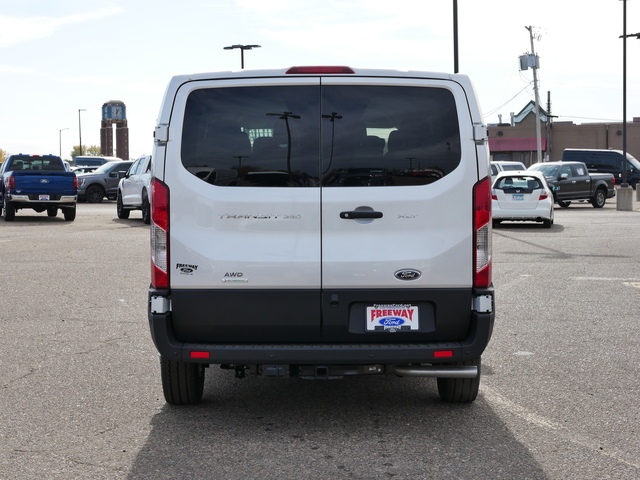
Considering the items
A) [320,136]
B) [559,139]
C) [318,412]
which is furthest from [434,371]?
[559,139]

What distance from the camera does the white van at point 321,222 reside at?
5.07 m

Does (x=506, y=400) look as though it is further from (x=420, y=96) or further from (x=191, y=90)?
(x=191, y=90)

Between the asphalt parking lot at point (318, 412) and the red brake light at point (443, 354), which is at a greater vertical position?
the red brake light at point (443, 354)

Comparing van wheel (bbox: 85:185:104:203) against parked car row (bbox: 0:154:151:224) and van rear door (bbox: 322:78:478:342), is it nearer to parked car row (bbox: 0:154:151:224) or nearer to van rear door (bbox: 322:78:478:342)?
parked car row (bbox: 0:154:151:224)

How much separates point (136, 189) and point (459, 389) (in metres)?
19.7

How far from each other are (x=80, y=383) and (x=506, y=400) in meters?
3.06

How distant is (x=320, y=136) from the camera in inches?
202

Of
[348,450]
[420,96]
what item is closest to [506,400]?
[348,450]

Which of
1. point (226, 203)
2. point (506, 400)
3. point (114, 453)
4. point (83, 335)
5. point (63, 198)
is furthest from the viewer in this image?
point (63, 198)

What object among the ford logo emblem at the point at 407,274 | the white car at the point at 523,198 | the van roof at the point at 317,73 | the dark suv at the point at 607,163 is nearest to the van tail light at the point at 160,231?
the van roof at the point at 317,73

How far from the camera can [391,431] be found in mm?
5176

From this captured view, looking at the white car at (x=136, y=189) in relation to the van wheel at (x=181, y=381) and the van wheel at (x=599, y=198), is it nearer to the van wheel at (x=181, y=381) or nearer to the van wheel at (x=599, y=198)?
the van wheel at (x=181, y=381)

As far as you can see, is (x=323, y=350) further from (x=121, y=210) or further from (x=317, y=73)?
(x=121, y=210)

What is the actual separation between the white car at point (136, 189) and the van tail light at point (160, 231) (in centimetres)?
1752
